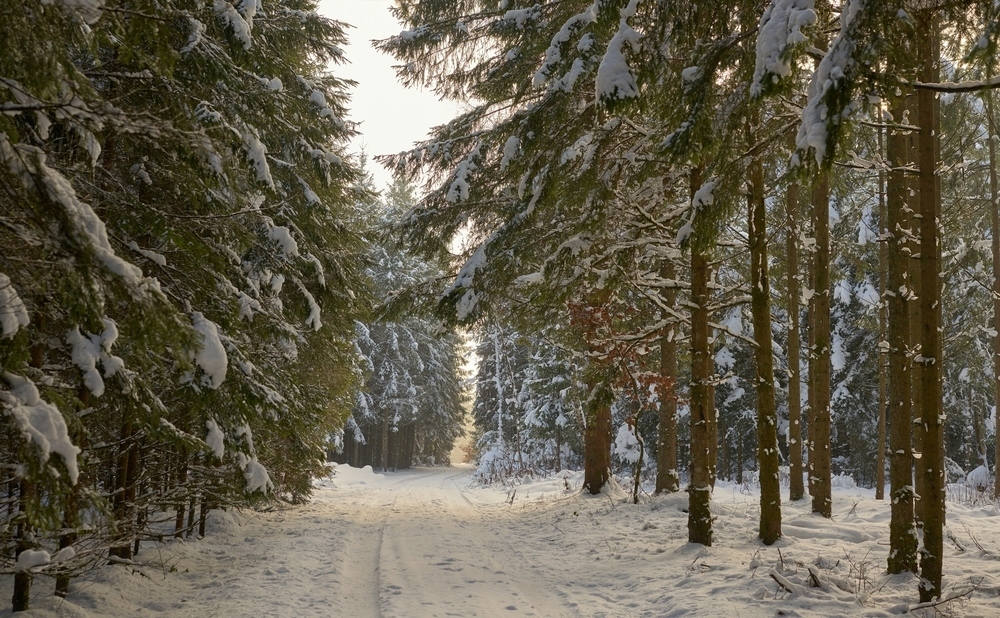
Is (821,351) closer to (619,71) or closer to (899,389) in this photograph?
(899,389)

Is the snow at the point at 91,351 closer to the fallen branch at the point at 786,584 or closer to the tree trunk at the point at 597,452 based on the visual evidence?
the fallen branch at the point at 786,584

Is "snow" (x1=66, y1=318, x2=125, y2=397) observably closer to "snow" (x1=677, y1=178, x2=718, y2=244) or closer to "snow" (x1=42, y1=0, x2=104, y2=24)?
"snow" (x1=42, y1=0, x2=104, y2=24)

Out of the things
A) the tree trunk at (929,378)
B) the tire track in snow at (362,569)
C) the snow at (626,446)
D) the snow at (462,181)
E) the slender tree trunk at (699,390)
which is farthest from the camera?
the snow at (626,446)

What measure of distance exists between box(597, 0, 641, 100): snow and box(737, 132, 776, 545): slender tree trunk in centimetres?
278

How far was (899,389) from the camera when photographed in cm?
693

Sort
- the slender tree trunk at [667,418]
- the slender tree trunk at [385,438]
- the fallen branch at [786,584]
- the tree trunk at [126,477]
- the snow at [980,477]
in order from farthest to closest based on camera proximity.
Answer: the slender tree trunk at [385,438], the snow at [980,477], the slender tree trunk at [667,418], the tree trunk at [126,477], the fallen branch at [786,584]

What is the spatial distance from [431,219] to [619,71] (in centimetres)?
749

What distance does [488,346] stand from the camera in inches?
1612

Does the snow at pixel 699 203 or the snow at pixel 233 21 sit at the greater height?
the snow at pixel 233 21

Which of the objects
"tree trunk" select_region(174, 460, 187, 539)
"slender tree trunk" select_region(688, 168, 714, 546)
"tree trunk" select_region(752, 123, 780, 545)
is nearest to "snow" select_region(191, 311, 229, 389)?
"tree trunk" select_region(174, 460, 187, 539)

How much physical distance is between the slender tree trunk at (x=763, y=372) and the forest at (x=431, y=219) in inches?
1.4

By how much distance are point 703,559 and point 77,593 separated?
22.7 ft

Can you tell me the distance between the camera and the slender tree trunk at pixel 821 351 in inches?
381

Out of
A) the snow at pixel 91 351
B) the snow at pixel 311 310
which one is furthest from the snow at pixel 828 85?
the snow at pixel 311 310
